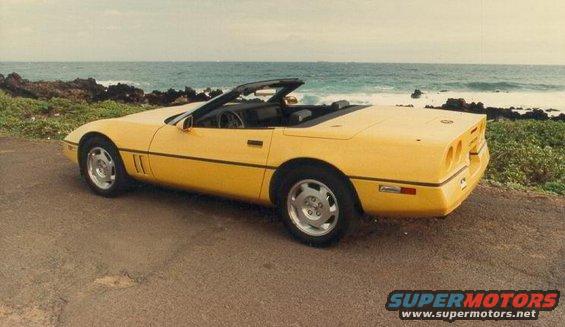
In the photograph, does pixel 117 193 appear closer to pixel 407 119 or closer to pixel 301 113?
pixel 301 113

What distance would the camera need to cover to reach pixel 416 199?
134 inches

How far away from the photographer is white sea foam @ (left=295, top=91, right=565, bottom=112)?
29.2 meters

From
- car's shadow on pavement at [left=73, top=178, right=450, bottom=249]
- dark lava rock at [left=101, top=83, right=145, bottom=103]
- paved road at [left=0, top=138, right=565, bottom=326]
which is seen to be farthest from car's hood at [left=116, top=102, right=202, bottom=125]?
dark lava rock at [left=101, top=83, right=145, bottom=103]

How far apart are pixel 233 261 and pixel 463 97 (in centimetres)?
3516

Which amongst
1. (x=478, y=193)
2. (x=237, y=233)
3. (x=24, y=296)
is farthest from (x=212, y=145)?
(x=478, y=193)

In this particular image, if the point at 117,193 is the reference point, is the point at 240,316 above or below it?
below

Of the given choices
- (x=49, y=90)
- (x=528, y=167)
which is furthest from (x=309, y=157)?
(x=49, y=90)

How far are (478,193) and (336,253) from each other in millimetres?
2306

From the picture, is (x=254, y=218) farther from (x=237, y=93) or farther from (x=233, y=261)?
(x=237, y=93)

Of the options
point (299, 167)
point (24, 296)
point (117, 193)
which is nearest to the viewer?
point (24, 296)

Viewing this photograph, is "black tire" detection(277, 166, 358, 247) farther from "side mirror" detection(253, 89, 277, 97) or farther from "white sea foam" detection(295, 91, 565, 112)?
"white sea foam" detection(295, 91, 565, 112)

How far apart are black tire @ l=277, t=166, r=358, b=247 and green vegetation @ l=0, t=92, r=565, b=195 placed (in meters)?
2.85

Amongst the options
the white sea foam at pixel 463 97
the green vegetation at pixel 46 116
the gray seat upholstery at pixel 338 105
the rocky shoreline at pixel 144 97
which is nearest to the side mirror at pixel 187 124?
the gray seat upholstery at pixel 338 105

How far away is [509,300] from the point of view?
10.1 feet
